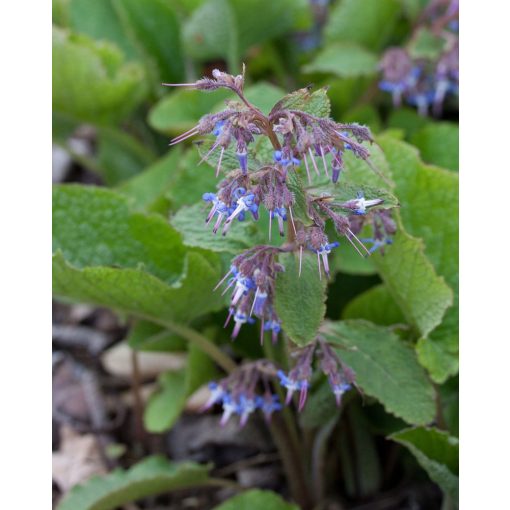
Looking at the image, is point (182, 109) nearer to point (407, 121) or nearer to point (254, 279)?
point (407, 121)

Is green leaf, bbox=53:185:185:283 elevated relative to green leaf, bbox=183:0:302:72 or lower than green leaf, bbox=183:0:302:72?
lower

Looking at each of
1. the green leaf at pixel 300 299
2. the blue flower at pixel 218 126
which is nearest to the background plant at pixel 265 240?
the green leaf at pixel 300 299

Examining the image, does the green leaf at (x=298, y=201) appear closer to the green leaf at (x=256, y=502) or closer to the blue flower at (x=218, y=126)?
the blue flower at (x=218, y=126)

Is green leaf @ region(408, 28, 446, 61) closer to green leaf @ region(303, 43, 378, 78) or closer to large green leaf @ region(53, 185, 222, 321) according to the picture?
green leaf @ region(303, 43, 378, 78)

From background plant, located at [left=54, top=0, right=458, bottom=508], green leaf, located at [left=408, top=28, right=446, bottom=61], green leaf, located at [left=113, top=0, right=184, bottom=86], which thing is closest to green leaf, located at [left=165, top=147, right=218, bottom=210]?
background plant, located at [left=54, top=0, right=458, bottom=508]

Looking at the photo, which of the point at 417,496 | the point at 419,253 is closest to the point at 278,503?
the point at 417,496

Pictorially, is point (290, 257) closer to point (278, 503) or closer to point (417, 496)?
point (278, 503)

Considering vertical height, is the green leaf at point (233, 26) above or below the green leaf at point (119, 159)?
above
